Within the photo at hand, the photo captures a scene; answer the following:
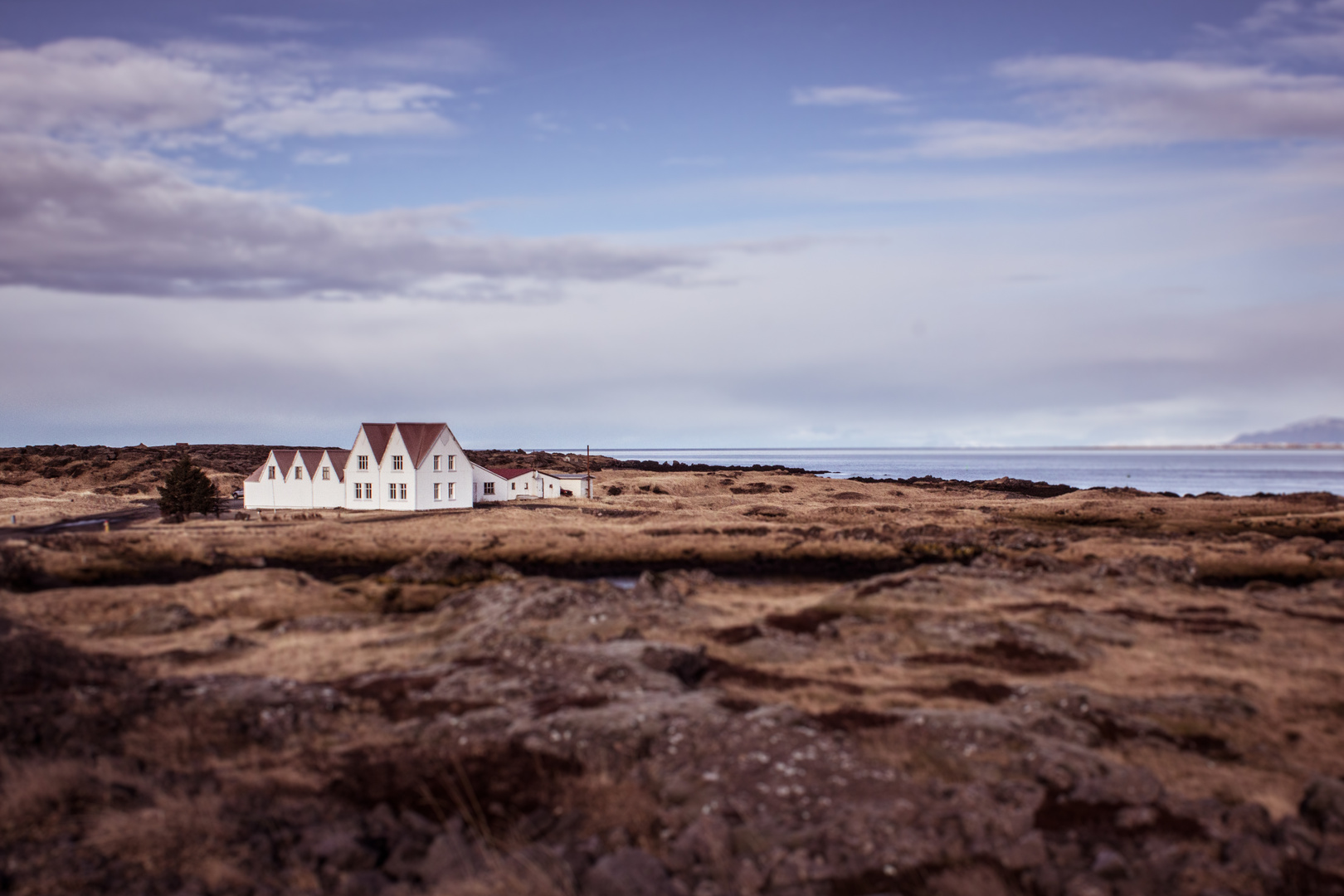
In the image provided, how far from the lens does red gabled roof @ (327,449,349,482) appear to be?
78875 mm

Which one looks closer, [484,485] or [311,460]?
[311,460]

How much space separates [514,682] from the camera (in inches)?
875

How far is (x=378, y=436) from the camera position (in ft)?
253

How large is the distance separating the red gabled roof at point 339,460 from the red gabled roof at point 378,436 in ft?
12.5

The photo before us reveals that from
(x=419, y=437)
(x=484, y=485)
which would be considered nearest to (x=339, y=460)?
(x=419, y=437)

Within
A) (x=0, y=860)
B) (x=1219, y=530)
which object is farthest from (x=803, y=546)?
Answer: (x=0, y=860)

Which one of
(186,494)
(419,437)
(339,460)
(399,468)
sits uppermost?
(419,437)

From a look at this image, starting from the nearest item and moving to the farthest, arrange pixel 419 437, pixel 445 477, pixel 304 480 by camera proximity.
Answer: pixel 419 437 → pixel 445 477 → pixel 304 480

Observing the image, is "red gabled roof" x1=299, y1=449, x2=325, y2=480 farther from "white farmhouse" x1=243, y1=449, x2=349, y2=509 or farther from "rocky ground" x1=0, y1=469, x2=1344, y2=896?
"rocky ground" x1=0, y1=469, x2=1344, y2=896

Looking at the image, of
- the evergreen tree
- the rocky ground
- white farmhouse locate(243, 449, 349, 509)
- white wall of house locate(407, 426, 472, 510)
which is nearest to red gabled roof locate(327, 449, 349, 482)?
white farmhouse locate(243, 449, 349, 509)

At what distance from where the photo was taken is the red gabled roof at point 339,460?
78.9m

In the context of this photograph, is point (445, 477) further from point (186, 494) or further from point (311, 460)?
point (186, 494)

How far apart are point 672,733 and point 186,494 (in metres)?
64.0

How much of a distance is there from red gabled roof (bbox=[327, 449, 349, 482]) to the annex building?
8 centimetres
